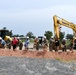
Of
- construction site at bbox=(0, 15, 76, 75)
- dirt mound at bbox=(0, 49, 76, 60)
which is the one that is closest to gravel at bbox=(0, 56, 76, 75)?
construction site at bbox=(0, 15, 76, 75)

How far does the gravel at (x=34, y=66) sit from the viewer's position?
23105 millimetres

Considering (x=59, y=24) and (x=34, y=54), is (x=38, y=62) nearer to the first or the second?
(x=34, y=54)

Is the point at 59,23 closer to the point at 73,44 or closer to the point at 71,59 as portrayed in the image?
the point at 73,44

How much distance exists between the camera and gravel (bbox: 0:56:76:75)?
2310 cm

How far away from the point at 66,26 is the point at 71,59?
601 inches

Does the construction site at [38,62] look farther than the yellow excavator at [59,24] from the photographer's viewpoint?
No

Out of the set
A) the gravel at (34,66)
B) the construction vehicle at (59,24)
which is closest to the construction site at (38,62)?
the gravel at (34,66)

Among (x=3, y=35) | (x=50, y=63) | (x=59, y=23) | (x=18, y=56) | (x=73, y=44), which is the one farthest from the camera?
(x=3, y=35)

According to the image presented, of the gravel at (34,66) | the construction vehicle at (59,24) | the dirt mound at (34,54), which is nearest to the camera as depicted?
the gravel at (34,66)

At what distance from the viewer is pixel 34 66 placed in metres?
24.5

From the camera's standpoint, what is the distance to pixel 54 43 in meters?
31.0

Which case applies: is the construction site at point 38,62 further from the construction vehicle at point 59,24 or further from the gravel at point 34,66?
the construction vehicle at point 59,24

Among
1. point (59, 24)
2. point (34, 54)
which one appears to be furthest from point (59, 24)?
point (34, 54)

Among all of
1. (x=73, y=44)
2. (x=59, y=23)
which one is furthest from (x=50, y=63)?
(x=59, y=23)
